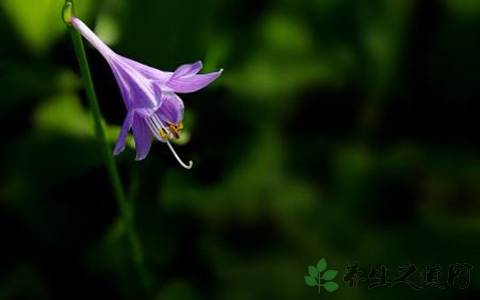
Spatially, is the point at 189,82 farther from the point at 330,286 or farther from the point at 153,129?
the point at 330,286

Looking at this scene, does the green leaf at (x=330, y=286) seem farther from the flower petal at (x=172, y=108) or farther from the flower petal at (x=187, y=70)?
the flower petal at (x=187, y=70)

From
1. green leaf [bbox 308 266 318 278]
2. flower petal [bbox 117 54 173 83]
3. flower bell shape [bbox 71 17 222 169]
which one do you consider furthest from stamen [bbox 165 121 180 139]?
green leaf [bbox 308 266 318 278]

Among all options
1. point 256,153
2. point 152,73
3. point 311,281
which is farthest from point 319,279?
point 152,73

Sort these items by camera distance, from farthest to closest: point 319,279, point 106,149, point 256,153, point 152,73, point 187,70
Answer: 1. point 256,153
2. point 319,279
3. point 106,149
4. point 152,73
5. point 187,70

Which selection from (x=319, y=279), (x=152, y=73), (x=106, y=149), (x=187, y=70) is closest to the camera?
(x=187, y=70)

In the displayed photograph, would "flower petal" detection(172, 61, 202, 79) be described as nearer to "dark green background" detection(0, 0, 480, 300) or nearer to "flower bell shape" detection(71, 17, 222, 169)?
"flower bell shape" detection(71, 17, 222, 169)

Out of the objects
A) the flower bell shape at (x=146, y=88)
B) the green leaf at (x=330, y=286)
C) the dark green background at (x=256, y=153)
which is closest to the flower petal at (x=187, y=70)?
the flower bell shape at (x=146, y=88)

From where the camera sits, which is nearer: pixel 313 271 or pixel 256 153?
pixel 313 271
